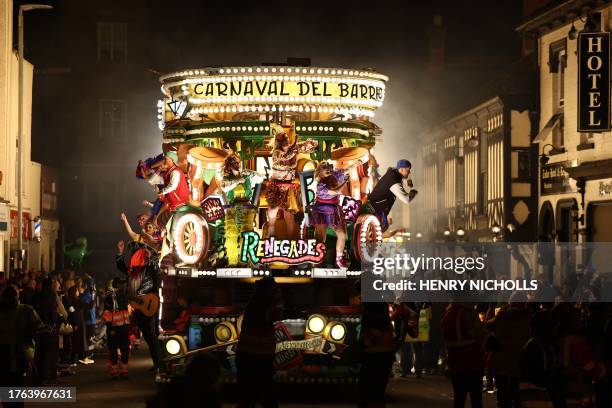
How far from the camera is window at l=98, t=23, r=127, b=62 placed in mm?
58500

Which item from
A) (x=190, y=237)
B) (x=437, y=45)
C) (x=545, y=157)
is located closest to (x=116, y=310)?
(x=190, y=237)

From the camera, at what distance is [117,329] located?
22.7 m

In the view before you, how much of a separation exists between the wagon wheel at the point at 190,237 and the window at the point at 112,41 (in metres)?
40.5

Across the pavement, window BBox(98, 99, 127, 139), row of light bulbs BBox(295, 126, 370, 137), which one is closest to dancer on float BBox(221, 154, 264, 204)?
row of light bulbs BBox(295, 126, 370, 137)

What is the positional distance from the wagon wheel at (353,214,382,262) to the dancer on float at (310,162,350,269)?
0.22 meters

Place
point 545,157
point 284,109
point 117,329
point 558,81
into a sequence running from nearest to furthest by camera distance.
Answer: point 284,109 → point 117,329 → point 545,157 → point 558,81

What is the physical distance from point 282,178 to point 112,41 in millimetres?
40576

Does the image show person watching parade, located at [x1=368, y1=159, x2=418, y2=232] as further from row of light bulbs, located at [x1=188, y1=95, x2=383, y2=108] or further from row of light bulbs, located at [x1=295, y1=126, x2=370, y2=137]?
row of light bulbs, located at [x1=188, y1=95, x2=383, y2=108]

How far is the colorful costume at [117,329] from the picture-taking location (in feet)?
73.3

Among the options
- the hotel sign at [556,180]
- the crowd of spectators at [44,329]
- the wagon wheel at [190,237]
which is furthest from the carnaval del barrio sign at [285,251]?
the hotel sign at [556,180]

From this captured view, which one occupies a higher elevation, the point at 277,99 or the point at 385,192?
the point at 277,99

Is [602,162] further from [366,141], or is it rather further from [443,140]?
[443,140]

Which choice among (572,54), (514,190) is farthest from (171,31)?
(572,54)

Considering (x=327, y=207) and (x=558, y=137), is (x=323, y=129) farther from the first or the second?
(x=558, y=137)
